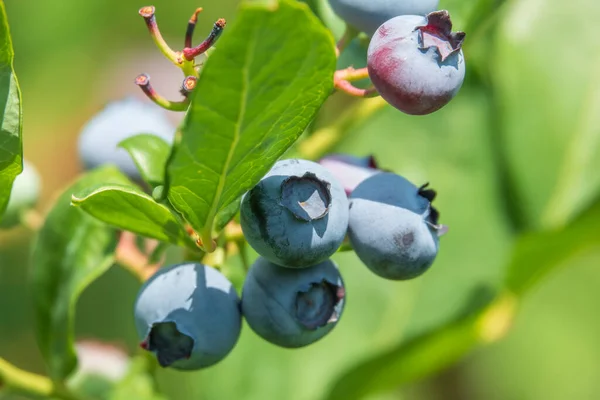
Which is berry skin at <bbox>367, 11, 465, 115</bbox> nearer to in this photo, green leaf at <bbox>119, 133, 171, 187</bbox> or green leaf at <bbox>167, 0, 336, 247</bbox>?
green leaf at <bbox>167, 0, 336, 247</bbox>

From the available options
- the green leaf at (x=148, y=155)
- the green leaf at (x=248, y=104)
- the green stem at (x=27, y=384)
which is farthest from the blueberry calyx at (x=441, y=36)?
the green stem at (x=27, y=384)

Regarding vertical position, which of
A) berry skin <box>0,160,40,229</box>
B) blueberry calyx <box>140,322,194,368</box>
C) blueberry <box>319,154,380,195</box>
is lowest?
berry skin <box>0,160,40,229</box>

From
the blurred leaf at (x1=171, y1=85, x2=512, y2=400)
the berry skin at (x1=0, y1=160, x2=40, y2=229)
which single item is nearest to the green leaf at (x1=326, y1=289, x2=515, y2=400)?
the blurred leaf at (x1=171, y1=85, x2=512, y2=400)

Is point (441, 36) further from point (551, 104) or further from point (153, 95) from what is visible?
point (551, 104)

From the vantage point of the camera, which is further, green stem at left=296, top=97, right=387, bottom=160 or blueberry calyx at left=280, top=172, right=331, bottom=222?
green stem at left=296, top=97, right=387, bottom=160

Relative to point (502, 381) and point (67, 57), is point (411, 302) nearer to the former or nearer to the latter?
point (502, 381)

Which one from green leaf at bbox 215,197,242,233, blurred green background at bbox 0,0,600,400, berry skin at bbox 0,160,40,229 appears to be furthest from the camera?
blurred green background at bbox 0,0,600,400
